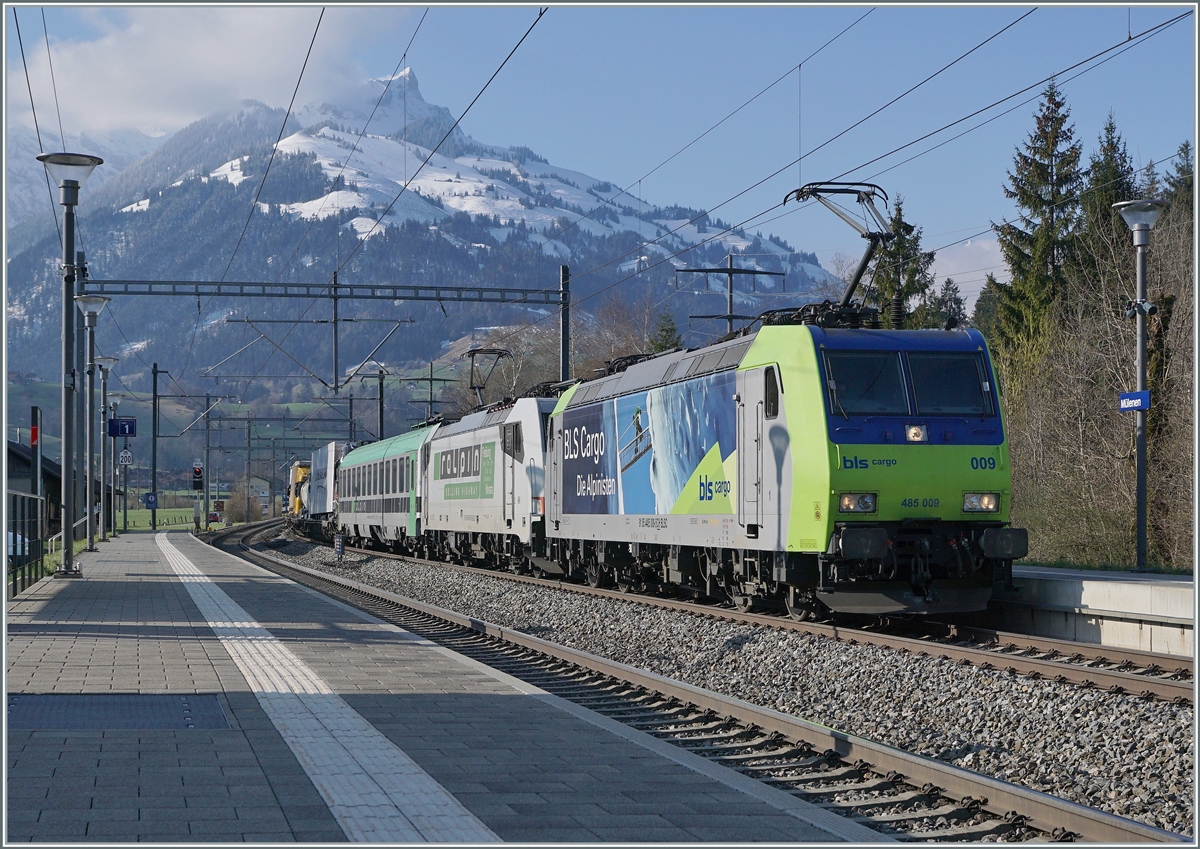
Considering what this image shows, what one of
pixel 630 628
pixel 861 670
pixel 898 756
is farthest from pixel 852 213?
pixel 898 756

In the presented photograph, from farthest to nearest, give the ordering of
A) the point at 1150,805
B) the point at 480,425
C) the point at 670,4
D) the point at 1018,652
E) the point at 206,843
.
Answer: the point at 480,425
the point at 1018,652
the point at 670,4
the point at 1150,805
the point at 206,843

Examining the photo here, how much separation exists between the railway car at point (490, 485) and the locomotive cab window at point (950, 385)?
11.1 metres

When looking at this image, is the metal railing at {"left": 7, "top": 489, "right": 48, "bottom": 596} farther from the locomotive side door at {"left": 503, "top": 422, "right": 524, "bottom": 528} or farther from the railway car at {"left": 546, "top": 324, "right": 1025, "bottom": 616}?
the railway car at {"left": 546, "top": 324, "right": 1025, "bottom": 616}

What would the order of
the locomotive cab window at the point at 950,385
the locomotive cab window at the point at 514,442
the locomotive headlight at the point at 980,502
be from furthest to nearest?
1. the locomotive cab window at the point at 514,442
2. the locomotive cab window at the point at 950,385
3. the locomotive headlight at the point at 980,502

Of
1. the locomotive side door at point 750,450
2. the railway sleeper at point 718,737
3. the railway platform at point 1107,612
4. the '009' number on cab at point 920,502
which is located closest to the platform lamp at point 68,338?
the locomotive side door at point 750,450

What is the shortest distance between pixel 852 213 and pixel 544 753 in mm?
11770

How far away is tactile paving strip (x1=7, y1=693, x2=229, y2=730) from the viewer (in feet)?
28.2

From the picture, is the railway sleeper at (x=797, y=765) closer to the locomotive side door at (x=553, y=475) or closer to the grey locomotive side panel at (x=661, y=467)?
the grey locomotive side panel at (x=661, y=467)

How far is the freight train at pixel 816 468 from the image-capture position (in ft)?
44.9

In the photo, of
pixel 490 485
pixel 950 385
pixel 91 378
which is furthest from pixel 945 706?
pixel 91 378

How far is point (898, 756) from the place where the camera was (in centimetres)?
757

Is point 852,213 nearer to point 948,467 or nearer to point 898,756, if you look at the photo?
point 948,467

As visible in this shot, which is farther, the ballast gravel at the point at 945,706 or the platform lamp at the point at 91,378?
the platform lamp at the point at 91,378

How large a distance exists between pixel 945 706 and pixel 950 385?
5251 mm
